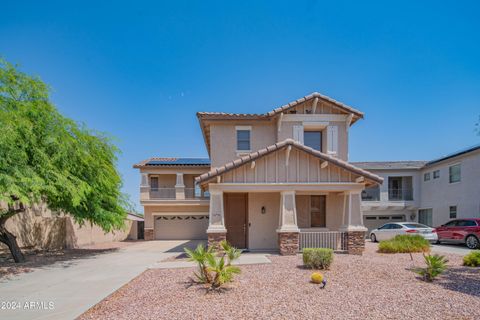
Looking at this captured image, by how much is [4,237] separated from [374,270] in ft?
45.0

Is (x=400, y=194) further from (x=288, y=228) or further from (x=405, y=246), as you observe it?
(x=288, y=228)

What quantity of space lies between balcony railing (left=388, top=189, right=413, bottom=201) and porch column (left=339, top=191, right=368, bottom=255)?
45.4 ft

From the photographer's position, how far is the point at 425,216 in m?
21.9

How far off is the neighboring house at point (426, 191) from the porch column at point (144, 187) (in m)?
17.7

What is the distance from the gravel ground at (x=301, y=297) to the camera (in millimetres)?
4977

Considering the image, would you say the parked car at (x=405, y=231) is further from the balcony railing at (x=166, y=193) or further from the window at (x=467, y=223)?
the balcony railing at (x=166, y=193)

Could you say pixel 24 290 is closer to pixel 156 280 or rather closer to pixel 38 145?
pixel 156 280

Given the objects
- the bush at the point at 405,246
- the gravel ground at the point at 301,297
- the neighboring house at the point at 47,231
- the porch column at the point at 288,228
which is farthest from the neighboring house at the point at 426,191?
the neighboring house at the point at 47,231

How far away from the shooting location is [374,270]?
26.8 ft

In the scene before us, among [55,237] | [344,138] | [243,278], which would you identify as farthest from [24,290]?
[344,138]

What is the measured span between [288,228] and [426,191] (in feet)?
56.9

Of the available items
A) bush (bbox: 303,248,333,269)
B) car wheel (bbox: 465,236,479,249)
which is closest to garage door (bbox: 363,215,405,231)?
car wheel (bbox: 465,236,479,249)

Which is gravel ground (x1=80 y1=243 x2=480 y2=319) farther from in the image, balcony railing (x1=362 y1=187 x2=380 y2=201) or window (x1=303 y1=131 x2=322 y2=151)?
balcony railing (x1=362 y1=187 x2=380 y2=201)

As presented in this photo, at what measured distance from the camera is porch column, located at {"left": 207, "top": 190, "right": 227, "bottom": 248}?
10.6 metres
